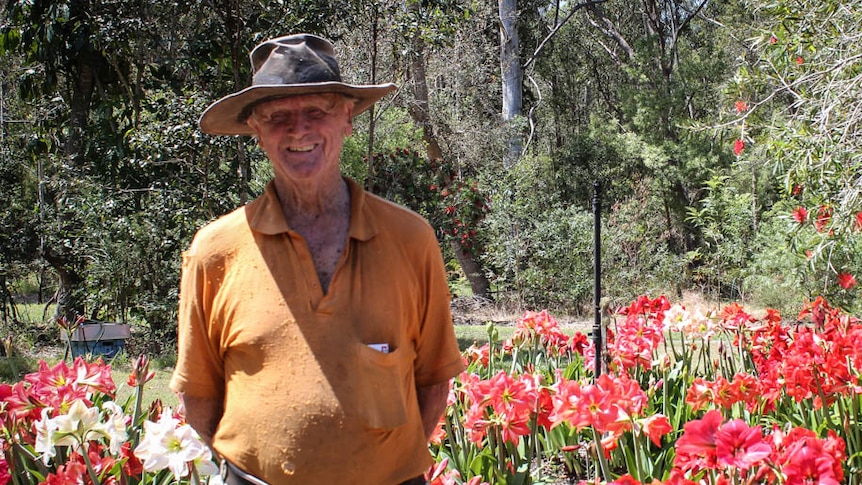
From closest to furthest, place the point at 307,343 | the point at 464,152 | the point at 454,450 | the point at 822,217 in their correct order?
1. the point at 307,343
2. the point at 454,450
3. the point at 822,217
4. the point at 464,152

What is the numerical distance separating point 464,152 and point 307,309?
13.2 m

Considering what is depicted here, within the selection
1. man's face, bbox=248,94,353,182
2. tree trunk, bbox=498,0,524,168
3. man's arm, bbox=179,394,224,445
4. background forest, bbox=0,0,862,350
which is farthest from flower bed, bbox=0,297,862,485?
tree trunk, bbox=498,0,524,168

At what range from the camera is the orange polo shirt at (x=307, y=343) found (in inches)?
75.2

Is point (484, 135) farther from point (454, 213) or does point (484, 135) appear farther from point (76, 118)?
point (76, 118)

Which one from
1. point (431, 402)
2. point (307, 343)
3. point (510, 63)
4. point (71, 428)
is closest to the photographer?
point (307, 343)

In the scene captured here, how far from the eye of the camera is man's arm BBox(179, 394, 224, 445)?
2.06 metres

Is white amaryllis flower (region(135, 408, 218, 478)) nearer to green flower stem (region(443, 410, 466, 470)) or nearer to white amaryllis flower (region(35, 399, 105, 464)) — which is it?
white amaryllis flower (region(35, 399, 105, 464))

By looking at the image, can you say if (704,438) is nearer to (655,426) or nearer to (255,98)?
(655,426)

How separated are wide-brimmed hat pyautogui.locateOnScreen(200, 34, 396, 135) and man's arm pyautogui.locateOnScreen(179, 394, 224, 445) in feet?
2.21

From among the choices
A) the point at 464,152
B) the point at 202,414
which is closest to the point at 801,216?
the point at 202,414

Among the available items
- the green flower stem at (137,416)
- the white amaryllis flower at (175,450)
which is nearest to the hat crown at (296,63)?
the white amaryllis flower at (175,450)

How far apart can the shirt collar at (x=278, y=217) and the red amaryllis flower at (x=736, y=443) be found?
1.15m

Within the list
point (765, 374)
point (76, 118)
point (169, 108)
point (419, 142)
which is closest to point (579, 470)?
point (765, 374)

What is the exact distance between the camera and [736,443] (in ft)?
7.90
